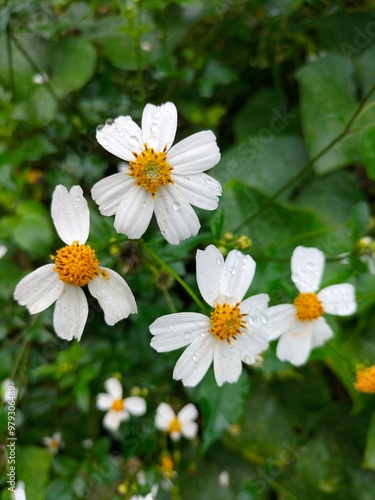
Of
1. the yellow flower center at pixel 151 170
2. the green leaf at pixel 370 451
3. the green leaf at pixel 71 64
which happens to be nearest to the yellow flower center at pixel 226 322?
the yellow flower center at pixel 151 170

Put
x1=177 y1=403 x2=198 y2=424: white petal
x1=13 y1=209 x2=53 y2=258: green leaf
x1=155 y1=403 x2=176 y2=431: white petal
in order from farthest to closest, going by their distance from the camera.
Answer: x1=177 y1=403 x2=198 y2=424: white petal, x1=155 y1=403 x2=176 y2=431: white petal, x1=13 y1=209 x2=53 y2=258: green leaf

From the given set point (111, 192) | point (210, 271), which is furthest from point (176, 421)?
point (111, 192)

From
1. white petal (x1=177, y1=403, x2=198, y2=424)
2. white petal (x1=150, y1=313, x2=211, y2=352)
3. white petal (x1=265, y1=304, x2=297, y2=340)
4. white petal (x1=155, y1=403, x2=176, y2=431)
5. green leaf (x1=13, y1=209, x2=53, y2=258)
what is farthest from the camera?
white petal (x1=177, y1=403, x2=198, y2=424)

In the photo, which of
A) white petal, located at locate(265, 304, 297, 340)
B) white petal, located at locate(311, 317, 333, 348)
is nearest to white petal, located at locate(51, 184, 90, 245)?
white petal, located at locate(265, 304, 297, 340)

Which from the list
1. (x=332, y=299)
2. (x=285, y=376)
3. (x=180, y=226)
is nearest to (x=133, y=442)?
(x=285, y=376)

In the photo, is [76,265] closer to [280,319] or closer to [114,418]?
[280,319]

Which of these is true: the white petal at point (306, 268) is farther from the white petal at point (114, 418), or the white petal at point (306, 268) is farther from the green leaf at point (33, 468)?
the green leaf at point (33, 468)

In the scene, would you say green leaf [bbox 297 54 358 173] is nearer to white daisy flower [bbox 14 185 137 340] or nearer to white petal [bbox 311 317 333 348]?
white petal [bbox 311 317 333 348]
